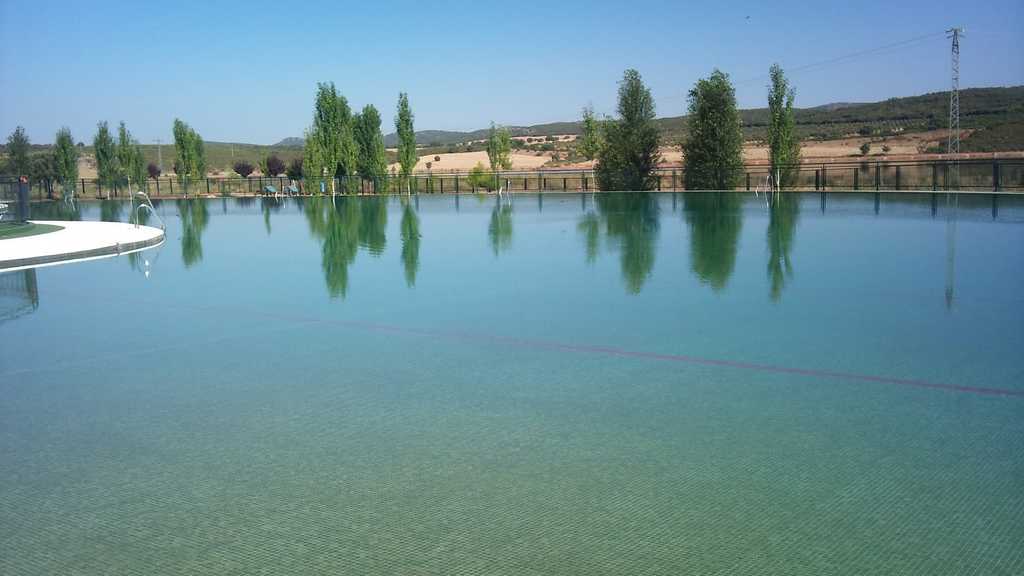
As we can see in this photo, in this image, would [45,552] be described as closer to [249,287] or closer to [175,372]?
[175,372]

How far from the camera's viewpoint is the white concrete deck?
536 inches

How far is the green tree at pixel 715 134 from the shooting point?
34.0m

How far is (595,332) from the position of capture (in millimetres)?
7418

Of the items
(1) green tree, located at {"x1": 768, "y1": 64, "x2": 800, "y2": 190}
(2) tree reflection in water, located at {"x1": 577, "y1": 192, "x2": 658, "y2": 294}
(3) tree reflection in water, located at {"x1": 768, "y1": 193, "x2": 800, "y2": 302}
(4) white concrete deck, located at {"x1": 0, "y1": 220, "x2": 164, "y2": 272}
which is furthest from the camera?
(1) green tree, located at {"x1": 768, "y1": 64, "x2": 800, "y2": 190}

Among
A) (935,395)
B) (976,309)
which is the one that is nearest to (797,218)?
(976,309)

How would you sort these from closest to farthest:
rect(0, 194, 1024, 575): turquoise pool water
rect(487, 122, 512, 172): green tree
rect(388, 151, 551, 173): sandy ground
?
rect(0, 194, 1024, 575): turquoise pool water → rect(487, 122, 512, 172): green tree → rect(388, 151, 551, 173): sandy ground

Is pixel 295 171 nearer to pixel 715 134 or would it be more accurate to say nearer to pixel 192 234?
pixel 715 134

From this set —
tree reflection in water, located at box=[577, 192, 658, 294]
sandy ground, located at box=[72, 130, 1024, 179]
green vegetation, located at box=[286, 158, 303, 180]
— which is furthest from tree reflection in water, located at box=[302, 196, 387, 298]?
sandy ground, located at box=[72, 130, 1024, 179]

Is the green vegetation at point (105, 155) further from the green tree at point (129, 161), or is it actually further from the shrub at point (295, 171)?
the shrub at point (295, 171)

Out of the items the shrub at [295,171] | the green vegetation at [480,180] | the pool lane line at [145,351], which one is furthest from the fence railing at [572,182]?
the pool lane line at [145,351]

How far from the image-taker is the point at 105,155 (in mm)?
46562

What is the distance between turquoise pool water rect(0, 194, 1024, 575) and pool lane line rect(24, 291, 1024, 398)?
0.04 m

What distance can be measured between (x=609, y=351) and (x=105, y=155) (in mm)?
46692

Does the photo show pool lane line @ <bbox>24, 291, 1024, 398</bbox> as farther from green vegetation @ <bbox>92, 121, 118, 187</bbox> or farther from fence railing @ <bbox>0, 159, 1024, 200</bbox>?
green vegetation @ <bbox>92, 121, 118, 187</bbox>
